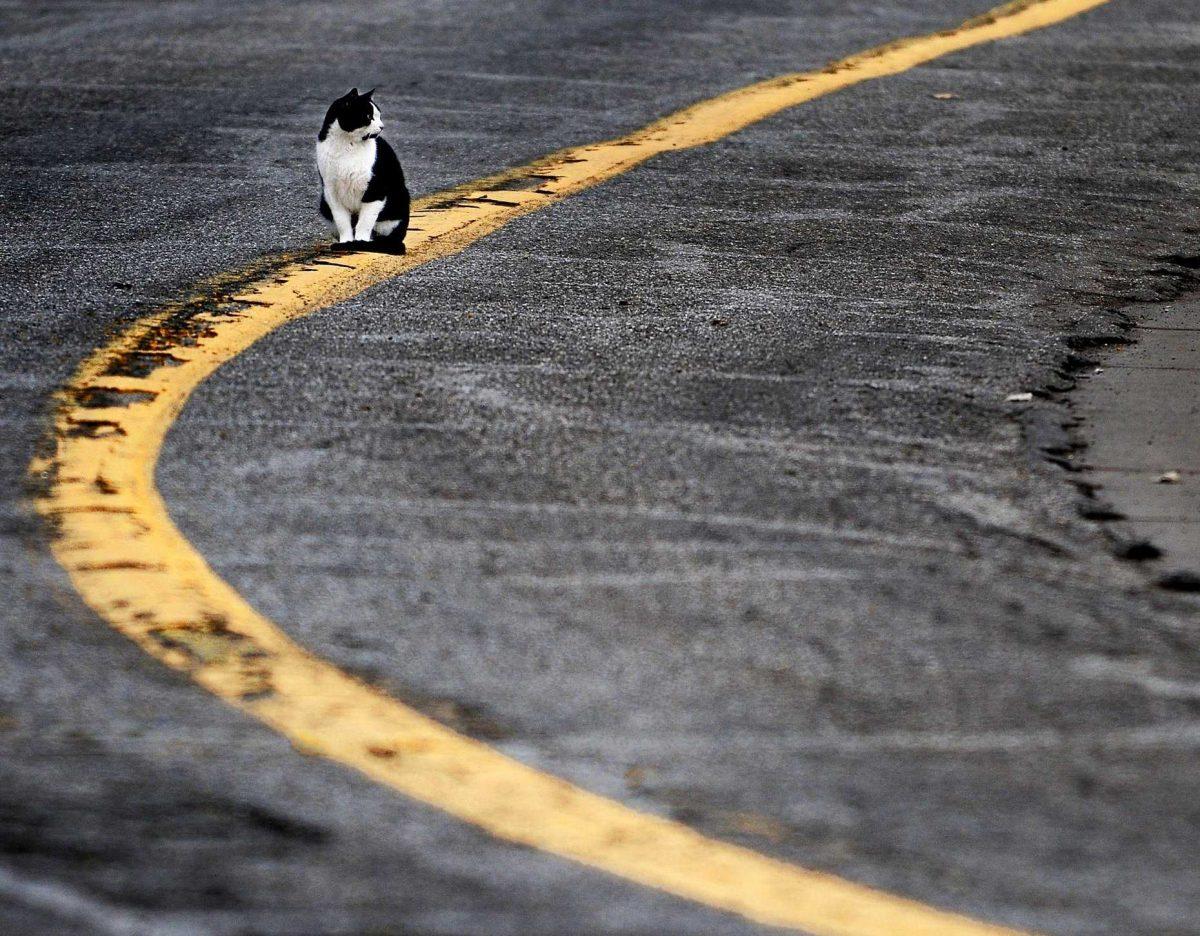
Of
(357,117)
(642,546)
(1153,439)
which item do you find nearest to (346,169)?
(357,117)

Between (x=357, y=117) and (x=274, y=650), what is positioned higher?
(x=357, y=117)

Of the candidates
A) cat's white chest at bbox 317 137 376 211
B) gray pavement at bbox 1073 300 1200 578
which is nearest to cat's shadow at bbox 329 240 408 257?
cat's white chest at bbox 317 137 376 211

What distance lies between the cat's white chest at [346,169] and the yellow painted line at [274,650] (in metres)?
0.39

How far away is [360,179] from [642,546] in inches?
139

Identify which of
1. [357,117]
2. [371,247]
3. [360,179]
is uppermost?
[357,117]

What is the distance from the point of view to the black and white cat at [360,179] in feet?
24.3

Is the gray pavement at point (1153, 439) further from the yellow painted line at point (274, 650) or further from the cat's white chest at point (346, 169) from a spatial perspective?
the cat's white chest at point (346, 169)

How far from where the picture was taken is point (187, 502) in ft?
14.7

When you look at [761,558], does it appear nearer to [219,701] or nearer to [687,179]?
[219,701]

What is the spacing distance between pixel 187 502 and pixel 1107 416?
8.52ft

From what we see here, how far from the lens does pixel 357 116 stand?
746cm

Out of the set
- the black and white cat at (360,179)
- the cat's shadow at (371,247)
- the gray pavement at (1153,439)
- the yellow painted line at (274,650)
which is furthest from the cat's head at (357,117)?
the gray pavement at (1153,439)

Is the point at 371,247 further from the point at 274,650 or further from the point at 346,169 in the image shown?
the point at 274,650

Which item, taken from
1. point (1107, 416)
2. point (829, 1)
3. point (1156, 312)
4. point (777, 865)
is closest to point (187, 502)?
point (777, 865)
